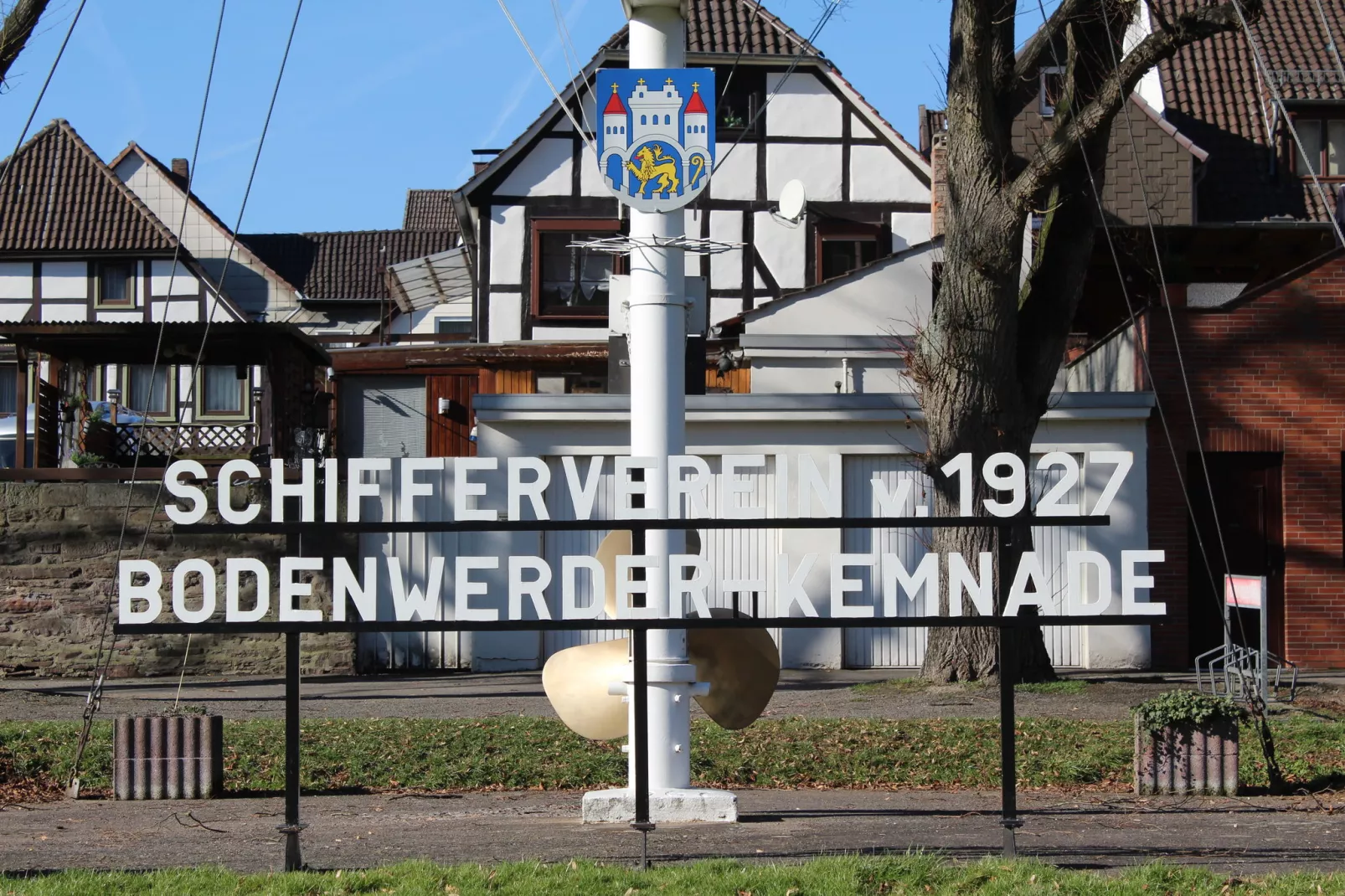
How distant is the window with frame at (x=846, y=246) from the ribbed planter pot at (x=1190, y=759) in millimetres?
19187

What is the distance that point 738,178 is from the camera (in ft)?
93.4

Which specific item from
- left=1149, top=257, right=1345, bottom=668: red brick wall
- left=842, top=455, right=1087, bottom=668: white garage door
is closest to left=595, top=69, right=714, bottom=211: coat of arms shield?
left=842, top=455, right=1087, bottom=668: white garage door

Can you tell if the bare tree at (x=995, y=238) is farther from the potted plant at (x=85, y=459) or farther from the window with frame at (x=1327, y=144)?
the window with frame at (x=1327, y=144)

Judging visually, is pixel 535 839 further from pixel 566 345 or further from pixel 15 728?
pixel 566 345

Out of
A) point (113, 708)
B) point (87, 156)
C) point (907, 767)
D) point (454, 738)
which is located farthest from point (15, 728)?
point (87, 156)

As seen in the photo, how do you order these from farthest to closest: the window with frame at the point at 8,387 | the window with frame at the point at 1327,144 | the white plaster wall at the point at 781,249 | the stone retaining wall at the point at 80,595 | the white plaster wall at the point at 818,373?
the window with frame at the point at 8,387, the white plaster wall at the point at 781,249, the window with frame at the point at 1327,144, the white plaster wall at the point at 818,373, the stone retaining wall at the point at 80,595

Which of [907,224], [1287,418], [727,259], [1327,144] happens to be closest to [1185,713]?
[1287,418]

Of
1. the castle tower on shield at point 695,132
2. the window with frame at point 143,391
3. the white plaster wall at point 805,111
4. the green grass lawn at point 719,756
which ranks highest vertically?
the white plaster wall at point 805,111

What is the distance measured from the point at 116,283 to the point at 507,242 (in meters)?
15.6

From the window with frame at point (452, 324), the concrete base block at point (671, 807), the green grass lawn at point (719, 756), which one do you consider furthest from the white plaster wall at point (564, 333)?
the concrete base block at point (671, 807)

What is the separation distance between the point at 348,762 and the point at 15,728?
3.23 metres

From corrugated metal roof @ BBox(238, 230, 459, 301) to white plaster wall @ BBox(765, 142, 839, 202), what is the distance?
2495 centimetres

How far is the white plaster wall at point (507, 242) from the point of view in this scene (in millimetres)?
28250

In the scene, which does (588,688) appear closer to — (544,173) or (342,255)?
(544,173)
